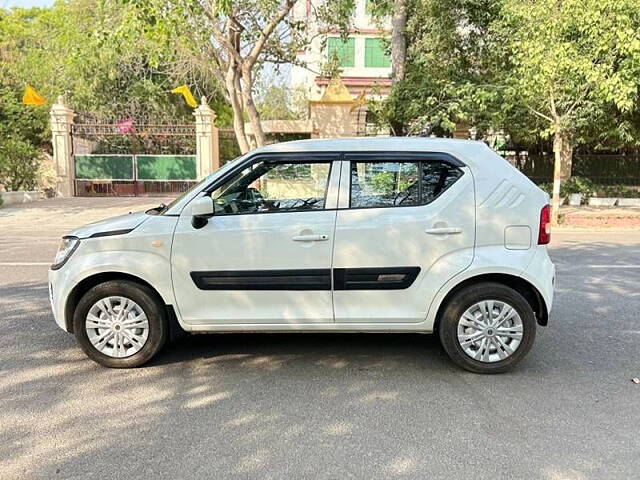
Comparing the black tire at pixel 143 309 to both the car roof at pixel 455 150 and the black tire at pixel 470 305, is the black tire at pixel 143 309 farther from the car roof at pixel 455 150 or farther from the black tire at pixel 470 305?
the black tire at pixel 470 305

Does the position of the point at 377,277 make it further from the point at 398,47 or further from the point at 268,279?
the point at 398,47

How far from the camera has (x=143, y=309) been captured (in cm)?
415

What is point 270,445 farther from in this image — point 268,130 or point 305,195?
point 268,130

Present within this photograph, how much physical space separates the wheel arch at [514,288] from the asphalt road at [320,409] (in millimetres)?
454

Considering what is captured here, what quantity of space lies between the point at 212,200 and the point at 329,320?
1339 mm

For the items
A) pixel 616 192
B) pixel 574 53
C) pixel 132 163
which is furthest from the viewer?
pixel 132 163

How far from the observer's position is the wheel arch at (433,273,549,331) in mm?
4094

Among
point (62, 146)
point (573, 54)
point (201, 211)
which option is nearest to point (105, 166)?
point (62, 146)

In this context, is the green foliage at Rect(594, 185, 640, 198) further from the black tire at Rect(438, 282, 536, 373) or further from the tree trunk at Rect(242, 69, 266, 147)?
the black tire at Rect(438, 282, 536, 373)

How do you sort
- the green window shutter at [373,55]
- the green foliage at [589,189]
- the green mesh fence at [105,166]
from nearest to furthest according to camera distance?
the green foliage at [589,189] < the green mesh fence at [105,166] < the green window shutter at [373,55]

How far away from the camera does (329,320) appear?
13.5 feet

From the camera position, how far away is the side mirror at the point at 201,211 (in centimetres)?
398

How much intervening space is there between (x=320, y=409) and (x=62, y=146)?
20.8 meters

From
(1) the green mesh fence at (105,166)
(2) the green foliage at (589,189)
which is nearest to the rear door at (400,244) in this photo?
(2) the green foliage at (589,189)
